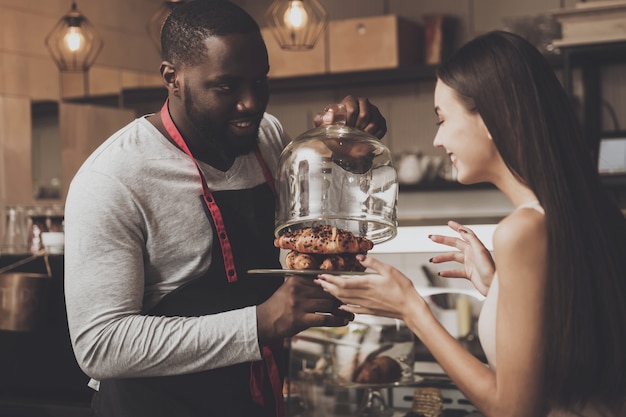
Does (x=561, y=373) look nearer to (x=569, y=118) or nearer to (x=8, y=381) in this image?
(x=569, y=118)

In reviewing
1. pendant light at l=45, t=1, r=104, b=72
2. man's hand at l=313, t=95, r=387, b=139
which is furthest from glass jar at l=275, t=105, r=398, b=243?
pendant light at l=45, t=1, r=104, b=72

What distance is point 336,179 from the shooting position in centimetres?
200

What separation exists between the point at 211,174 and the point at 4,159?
13.2 feet

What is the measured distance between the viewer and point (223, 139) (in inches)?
71.2

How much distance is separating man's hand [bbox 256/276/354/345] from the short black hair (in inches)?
18.9

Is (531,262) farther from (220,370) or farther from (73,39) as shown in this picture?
(73,39)

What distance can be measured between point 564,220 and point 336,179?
0.60 m

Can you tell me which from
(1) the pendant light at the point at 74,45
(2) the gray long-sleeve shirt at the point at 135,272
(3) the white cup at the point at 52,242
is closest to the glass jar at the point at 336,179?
(2) the gray long-sleeve shirt at the point at 135,272

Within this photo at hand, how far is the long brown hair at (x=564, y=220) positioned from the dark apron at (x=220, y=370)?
56cm

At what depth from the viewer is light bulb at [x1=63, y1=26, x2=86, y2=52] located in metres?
4.92

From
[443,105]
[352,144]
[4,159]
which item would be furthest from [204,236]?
[4,159]

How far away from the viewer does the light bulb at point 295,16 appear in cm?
404

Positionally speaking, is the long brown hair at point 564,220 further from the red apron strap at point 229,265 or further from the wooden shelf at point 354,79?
the wooden shelf at point 354,79

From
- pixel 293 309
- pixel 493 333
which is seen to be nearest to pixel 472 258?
pixel 493 333
